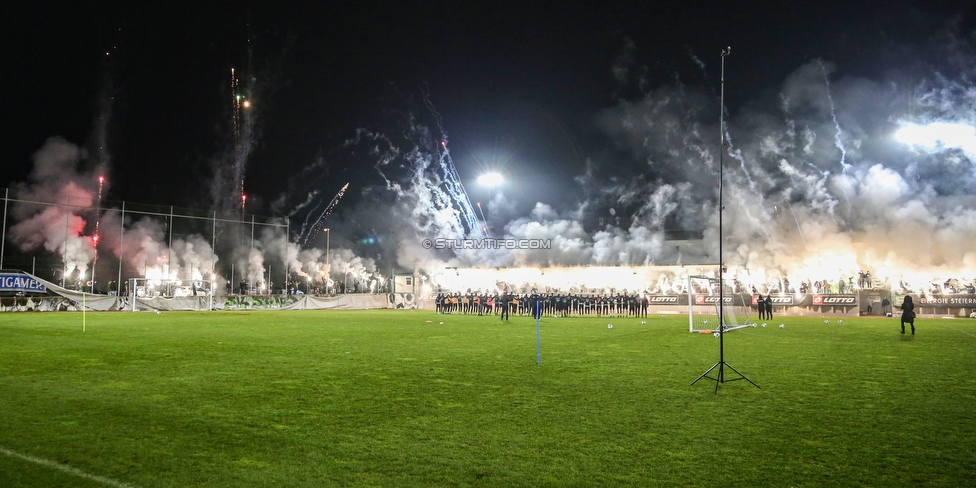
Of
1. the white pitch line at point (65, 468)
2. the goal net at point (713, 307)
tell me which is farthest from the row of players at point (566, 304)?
the white pitch line at point (65, 468)

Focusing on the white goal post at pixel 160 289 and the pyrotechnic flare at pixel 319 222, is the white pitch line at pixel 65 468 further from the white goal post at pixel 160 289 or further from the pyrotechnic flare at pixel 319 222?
the pyrotechnic flare at pixel 319 222

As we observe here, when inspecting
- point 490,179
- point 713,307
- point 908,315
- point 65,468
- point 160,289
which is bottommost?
point 65,468

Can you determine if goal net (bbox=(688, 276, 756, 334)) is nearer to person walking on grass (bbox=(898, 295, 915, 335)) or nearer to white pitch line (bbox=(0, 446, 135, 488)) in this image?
person walking on grass (bbox=(898, 295, 915, 335))

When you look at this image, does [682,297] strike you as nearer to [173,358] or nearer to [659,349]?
[659,349]

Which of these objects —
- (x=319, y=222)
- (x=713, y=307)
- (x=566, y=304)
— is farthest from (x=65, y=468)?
(x=319, y=222)

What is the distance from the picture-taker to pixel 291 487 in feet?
13.9

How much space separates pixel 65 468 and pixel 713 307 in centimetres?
3539

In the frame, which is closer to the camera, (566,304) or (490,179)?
(566,304)

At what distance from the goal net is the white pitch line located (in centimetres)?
1389

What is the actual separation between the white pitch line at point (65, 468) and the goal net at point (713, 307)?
13.9 metres

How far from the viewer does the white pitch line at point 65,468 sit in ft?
13.9

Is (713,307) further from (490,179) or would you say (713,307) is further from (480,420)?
(480,420)

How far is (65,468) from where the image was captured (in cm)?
458

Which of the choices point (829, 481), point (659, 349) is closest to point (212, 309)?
point (659, 349)
